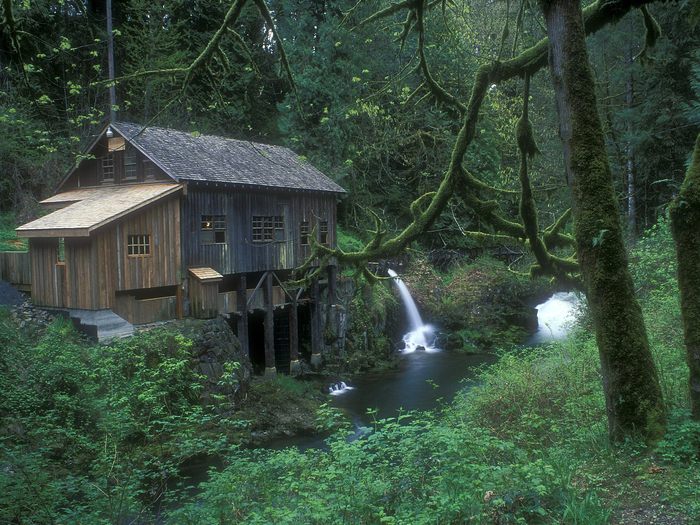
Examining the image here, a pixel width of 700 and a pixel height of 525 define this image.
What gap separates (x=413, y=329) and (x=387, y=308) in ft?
6.10

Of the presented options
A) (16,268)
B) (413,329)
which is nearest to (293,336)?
(413,329)

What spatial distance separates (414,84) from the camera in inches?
1153

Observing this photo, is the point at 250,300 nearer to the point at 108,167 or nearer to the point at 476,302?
the point at 108,167

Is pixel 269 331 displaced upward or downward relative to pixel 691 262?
downward

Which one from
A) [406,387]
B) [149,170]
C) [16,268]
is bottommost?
[406,387]

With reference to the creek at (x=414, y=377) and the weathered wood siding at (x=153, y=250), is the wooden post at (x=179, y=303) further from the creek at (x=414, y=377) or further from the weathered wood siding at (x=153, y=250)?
the creek at (x=414, y=377)

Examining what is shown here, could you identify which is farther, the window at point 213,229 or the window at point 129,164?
the window at point 129,164

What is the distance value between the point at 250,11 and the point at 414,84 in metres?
8.56

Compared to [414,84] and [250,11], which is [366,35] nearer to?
[414,84]

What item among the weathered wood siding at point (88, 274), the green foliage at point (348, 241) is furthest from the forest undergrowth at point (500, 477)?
the green foliage at point (348, 241)

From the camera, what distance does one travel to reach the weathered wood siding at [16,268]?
651 inches

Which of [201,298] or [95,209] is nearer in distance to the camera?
[95,209]

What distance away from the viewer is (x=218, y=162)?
1847 centimetres

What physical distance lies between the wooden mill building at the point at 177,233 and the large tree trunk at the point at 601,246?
821 cm
